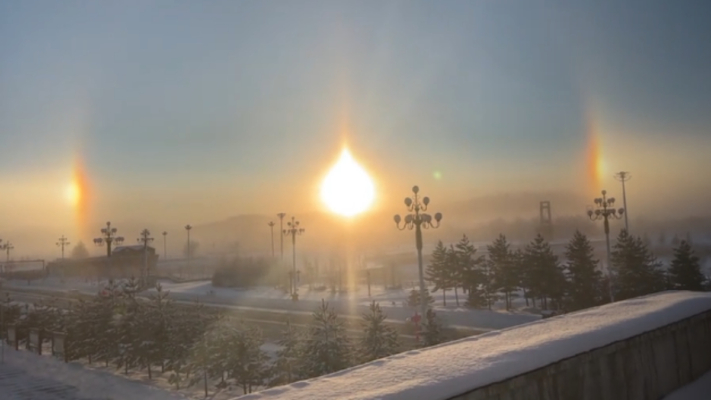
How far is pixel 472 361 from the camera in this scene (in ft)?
16.8

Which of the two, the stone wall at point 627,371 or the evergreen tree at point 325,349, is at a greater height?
the stone wall at point 627,371

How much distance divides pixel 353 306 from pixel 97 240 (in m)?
21.1

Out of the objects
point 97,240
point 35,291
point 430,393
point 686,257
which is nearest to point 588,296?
point 686,257

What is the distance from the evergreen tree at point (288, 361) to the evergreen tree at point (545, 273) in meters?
24.2

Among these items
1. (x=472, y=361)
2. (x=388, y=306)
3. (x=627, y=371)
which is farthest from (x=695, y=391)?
(x=388, y=306)

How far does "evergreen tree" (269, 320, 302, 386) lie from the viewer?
1495 cm

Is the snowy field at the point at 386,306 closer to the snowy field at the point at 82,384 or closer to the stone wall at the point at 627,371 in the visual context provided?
the snowy field at the point at 82,384

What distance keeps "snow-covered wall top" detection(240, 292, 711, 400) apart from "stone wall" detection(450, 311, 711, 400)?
84 mm

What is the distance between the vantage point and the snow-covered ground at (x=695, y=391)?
23.0 feet

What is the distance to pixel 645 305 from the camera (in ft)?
27.7

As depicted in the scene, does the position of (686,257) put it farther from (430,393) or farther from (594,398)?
(430,393)

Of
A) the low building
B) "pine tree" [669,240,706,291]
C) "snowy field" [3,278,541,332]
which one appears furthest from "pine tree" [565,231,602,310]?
the low building

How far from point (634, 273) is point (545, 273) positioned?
559cm

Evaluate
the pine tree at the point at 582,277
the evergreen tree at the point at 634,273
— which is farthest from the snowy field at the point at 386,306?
the evergreen tree at the point at 634,273
